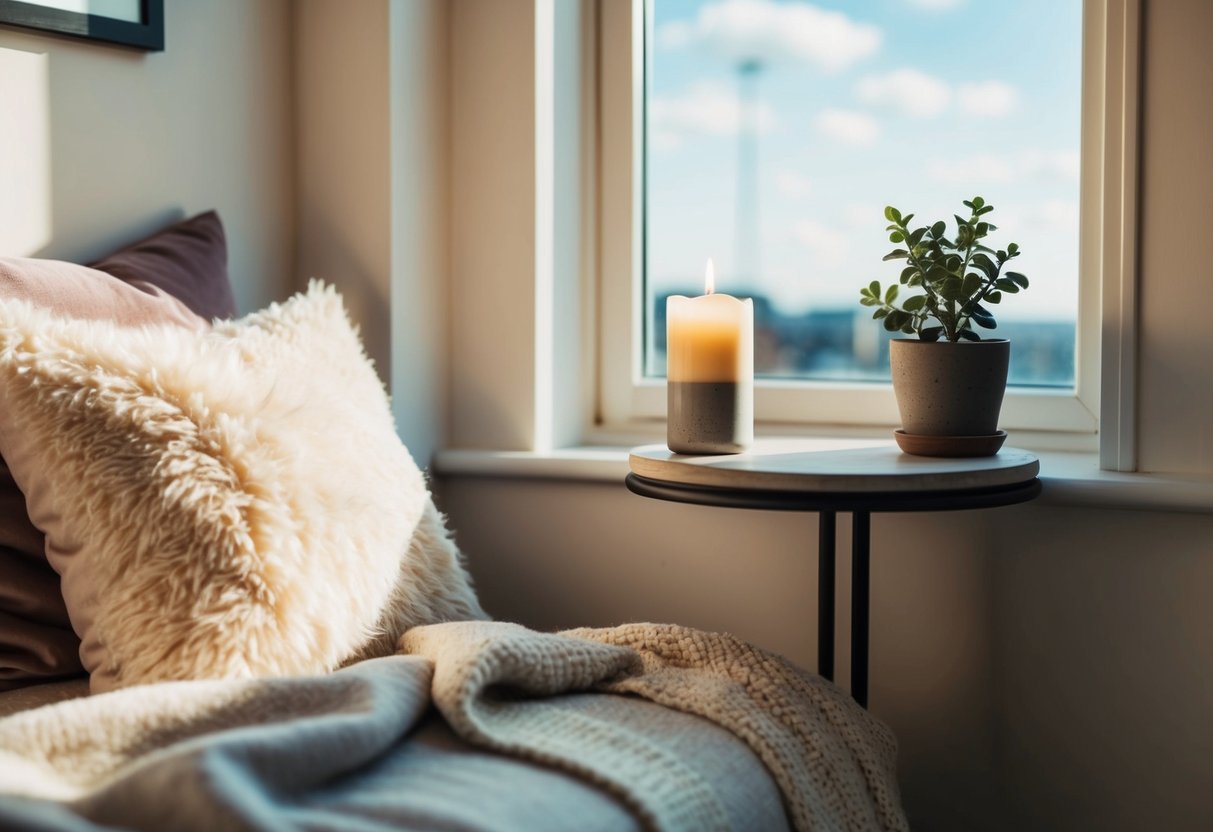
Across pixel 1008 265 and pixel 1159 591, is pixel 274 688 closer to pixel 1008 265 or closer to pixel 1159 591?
pixel 1159 591

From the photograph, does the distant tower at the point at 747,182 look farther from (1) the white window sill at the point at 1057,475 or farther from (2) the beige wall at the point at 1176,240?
(2) the beige wall at the point at 1176,240

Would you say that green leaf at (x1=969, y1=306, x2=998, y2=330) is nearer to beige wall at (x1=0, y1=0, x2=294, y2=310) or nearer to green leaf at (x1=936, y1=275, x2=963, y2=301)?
green leaf at (x1=936, y1=275, x2=963, y2=301)

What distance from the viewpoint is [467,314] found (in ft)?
5.93

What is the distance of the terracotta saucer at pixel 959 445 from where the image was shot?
1.35 meters

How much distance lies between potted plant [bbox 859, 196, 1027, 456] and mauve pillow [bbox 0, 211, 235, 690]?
2.73ft

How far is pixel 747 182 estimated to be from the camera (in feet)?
5.94

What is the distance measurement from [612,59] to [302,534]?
1.03m

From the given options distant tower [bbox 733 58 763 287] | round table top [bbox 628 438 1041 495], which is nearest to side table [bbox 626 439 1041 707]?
round table top [bbox 628 438 1041 495]

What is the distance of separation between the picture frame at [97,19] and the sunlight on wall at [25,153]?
0.04m

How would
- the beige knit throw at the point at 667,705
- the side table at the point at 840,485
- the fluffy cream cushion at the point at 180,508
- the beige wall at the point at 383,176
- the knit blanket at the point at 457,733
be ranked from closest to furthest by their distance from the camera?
the knit blanket at the point at 457,733 < the beige knit throw at the point at 667,705 < the fluffy cream cushion at the point at 180,508 < the side table at the point at 840,485 < the beige wall at the point at 383,176

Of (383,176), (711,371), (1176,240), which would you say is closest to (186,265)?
(383,176)

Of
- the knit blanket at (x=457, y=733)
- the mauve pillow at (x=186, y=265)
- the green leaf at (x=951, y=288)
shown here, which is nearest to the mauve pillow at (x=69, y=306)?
the mauve pillow at (x=186, y=265)

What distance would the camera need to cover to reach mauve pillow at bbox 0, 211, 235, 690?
109cm

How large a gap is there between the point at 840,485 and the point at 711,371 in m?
0.23
